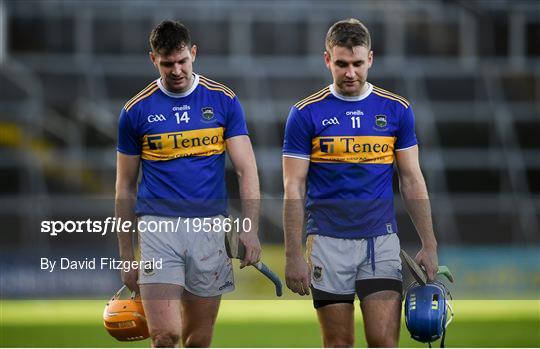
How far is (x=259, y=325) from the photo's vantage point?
16.3 m

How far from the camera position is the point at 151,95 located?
675cm

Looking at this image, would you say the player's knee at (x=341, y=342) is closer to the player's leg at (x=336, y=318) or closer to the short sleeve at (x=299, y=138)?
the player's leg at (x=336, y=318)

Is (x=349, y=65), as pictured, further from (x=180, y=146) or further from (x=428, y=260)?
(x=428, y=260)

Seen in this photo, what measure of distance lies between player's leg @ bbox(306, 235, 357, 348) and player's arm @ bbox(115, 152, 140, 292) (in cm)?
98

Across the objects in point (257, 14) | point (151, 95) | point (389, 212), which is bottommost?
point (389, 212)

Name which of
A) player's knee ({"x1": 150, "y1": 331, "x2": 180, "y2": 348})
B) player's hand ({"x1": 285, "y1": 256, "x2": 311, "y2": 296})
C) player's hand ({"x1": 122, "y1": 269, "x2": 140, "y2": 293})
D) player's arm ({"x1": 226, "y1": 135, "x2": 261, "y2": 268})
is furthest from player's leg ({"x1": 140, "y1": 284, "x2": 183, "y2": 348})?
player's hand ({"x1": 285, "y1": 256, "x2": 311, "y2": 296})

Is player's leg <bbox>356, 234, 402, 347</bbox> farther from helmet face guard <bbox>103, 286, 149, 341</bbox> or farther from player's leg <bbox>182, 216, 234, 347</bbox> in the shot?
helmet face guard <bbox>103, 286, 149, 341</bbox>

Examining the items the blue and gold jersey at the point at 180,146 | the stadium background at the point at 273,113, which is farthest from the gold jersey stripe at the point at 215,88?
the stadium background at the point at 273,113

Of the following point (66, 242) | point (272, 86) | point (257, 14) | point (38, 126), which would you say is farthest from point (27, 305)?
point (257, 14)

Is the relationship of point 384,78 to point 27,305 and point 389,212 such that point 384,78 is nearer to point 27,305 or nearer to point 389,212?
point 27,305

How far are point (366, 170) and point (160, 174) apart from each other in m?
1.11

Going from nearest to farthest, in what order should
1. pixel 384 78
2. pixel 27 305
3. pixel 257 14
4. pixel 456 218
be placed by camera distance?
1. pixel 27 305
2. pixel 456 218
3. pixel 384 78
4. pixel 257 14

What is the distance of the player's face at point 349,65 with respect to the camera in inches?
251

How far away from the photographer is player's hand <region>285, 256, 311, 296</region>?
6.46m
